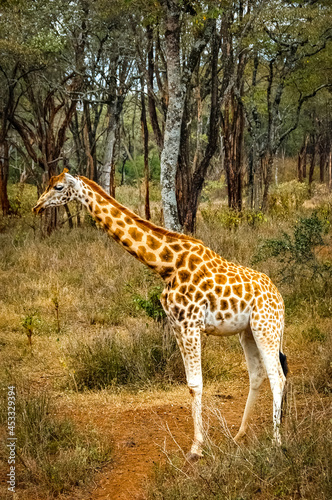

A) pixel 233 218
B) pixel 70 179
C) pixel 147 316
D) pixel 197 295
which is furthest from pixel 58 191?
pixel 233 218

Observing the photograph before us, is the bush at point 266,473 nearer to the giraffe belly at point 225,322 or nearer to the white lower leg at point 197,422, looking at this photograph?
the white lower leg at point 197,422

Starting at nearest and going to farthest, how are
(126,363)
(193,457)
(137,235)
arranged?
(193,457)
(137,235)
(126,363)

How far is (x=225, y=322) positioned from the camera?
461cm

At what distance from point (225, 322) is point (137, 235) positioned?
99cm

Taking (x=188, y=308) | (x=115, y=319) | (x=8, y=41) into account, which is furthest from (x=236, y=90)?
(x=188, y=308)

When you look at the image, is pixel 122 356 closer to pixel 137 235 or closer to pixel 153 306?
pixel 153 306

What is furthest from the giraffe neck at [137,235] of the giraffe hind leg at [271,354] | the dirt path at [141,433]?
the dirt path at [141,433]

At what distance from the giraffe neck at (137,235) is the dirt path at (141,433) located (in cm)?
134

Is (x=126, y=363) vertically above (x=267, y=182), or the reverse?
(x=267, y=182)

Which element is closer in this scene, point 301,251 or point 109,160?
point 301,251

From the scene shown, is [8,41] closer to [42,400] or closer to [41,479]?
[42,400]

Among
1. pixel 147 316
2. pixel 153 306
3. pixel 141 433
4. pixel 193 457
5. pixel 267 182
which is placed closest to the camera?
pixel 193 457

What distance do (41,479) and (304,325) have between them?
4.29m

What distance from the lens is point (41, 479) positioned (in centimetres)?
428
